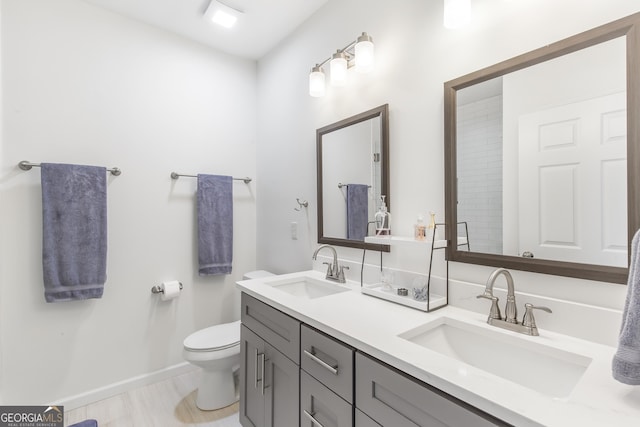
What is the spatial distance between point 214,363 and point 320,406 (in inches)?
39.2

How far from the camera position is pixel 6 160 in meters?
1.72

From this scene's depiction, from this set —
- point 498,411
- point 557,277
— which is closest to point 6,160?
point 498,411

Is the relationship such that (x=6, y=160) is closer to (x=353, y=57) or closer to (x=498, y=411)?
(x=353, y=57)

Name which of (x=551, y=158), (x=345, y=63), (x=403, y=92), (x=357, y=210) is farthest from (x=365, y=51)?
(x=551, y=158)

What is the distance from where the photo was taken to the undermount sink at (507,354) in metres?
0.86

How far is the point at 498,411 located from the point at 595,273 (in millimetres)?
611

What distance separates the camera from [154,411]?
1866 mm

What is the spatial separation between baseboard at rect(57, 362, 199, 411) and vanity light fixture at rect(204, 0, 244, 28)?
252 centimetres

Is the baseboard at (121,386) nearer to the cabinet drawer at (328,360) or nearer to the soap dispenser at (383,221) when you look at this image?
the cabinet drawer at (328,360)

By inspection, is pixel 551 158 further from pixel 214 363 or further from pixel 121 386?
pixel 121 386

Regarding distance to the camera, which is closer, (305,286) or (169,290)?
(305,286)

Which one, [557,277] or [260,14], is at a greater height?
[260,14]

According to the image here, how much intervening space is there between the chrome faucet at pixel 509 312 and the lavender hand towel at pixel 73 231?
2.17m

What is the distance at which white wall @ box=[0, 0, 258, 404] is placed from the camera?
175 cm
